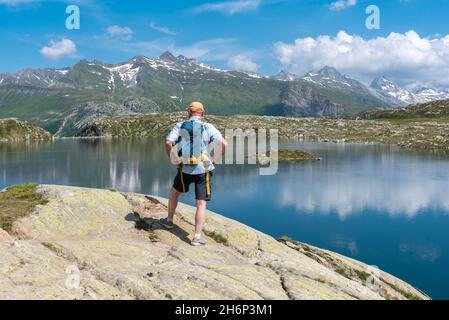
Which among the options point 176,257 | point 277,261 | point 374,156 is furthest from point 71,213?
point 374,156

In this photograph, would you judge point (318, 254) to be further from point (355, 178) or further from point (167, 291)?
point (355, 178)

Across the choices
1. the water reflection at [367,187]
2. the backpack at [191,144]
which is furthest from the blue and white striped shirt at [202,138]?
the water reflection at [367,187]

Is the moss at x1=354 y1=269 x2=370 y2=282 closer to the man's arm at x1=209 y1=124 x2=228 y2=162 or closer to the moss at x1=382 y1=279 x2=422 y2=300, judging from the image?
the moss at x1=382 y1=279 x2=422 y2=300

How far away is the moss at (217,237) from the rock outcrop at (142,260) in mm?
37

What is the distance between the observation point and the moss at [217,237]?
755 inches

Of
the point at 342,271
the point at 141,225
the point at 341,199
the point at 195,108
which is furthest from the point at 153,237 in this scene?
the point at 341,199

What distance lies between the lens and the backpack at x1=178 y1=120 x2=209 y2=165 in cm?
1733

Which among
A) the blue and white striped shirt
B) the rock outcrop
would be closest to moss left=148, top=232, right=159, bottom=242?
the rock outcrop

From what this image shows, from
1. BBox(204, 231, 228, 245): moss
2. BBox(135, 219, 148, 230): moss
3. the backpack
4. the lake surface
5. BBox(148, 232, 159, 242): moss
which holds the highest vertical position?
the backpack

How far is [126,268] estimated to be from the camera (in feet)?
45.1

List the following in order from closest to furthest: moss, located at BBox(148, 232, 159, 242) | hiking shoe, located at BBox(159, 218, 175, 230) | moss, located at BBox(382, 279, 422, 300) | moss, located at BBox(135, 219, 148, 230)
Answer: moss, located at BBox(148, 232, 159, 242) < moss, located at BBox(135, 219, 148, 230) < hiking shoe, located at BBox(159, 218, 175, 230) < moss, located at BBox(382, 279, 422, 300)

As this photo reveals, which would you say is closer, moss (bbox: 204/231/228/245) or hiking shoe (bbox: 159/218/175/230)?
hiking shoe (bbox: 159/218/175/230)

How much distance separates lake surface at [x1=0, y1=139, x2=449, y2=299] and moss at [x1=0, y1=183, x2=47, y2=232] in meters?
31.3
